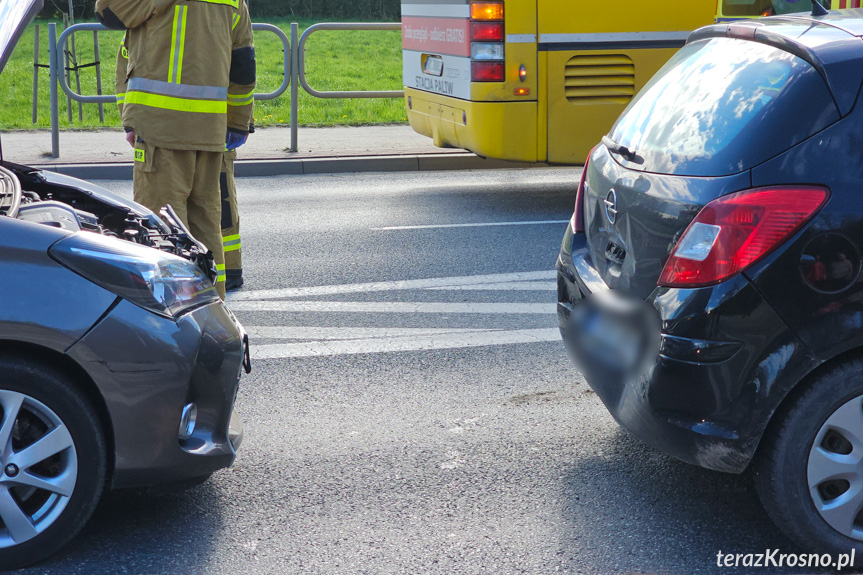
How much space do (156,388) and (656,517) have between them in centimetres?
160

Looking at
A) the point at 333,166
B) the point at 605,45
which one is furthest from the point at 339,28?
the point at 605,45

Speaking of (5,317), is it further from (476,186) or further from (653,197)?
(476,186)

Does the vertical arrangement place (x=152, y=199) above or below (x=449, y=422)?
above

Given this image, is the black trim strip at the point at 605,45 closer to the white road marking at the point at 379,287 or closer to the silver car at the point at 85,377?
the white road marking at the point at 379,287

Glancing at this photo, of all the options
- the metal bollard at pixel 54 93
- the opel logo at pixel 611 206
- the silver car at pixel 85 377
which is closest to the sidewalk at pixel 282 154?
the metal bollard at pixel 54 93

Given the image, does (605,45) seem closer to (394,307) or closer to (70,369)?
(394,307)

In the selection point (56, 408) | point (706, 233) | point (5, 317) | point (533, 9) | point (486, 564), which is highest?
point (533, 9)

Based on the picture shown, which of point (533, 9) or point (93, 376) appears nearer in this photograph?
point (93, 376)

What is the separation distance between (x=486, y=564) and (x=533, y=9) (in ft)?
19.8

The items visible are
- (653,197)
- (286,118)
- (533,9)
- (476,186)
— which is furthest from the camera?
(286,118)

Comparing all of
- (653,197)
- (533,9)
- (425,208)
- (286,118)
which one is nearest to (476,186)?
(425,208)

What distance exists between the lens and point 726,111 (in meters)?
3.03

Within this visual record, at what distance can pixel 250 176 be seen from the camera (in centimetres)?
1037

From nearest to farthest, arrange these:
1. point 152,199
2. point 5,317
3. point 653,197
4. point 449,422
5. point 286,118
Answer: point 5,317 → point 653,197 → point 449,422 → point 152,199 → point 286,118
